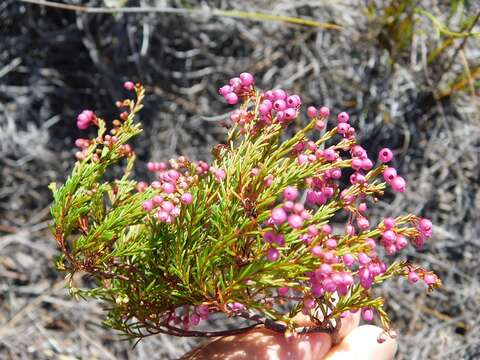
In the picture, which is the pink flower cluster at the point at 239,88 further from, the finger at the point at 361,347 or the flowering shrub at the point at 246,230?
the finger at the point at 361,347

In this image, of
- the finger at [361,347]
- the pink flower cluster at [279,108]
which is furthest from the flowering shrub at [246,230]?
the finger at [361,347]

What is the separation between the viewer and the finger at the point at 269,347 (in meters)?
1.17

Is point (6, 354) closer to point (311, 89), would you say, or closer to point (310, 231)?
point (311, 89)

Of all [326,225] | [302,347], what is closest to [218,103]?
[302,347]

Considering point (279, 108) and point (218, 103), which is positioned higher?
point (279, 108)

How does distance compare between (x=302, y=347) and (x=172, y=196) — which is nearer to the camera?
(x=172, y=196)

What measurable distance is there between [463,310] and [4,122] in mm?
1948

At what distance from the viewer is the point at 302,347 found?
117cm

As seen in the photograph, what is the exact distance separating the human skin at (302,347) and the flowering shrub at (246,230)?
49mm

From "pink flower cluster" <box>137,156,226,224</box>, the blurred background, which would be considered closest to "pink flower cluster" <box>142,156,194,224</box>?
"pink flower cluster" <box>137,156,226,224</box>

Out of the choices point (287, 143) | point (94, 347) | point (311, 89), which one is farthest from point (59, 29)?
point (287, 143)

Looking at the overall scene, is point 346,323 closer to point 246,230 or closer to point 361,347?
point 361,347

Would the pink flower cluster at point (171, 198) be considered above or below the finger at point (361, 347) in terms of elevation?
above

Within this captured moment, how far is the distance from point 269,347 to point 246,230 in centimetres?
33
